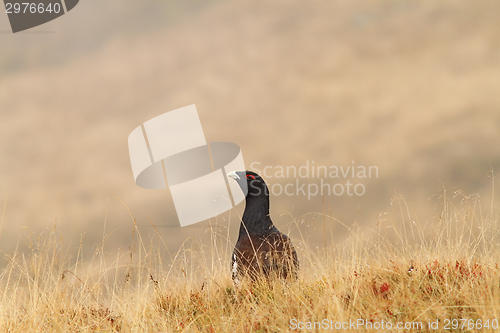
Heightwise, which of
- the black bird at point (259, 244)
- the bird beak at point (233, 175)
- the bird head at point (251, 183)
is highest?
the bird beak at point (233, 175)

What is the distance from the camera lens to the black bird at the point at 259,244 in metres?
5.52

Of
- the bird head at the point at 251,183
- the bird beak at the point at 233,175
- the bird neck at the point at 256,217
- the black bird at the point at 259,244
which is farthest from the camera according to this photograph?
the bird beak at the point at 233,175

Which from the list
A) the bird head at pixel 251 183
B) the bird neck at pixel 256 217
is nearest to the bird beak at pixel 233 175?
the bird head at pixel 251 183

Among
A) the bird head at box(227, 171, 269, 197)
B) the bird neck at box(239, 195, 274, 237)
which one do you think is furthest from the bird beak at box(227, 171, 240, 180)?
the bird neck at box(239, 195, 274, 237)

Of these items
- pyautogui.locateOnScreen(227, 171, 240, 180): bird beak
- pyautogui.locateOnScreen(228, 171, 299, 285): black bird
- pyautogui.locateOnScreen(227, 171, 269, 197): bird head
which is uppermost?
pyautogui.locateOnScreen(227, 171, 240, 180): bird beak

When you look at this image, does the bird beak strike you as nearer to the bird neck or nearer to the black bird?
the black bird

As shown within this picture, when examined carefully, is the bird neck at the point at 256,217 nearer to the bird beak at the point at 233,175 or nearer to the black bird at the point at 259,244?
the black bird at the point at 259,244

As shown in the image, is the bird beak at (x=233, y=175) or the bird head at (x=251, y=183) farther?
the bird beak at (x=233, y=175)

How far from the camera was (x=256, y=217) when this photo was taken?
612 centimetres

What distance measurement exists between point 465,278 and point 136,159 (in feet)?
20.3

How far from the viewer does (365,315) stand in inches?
153

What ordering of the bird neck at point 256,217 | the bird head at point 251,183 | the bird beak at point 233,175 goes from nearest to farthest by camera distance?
the bird neck at point 256,217, the bird head at point 251,183, the bird beak at point 233,175

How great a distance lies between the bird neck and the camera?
6062 mm

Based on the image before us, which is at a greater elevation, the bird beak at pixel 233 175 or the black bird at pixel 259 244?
the bird beak at pixel 233 175
